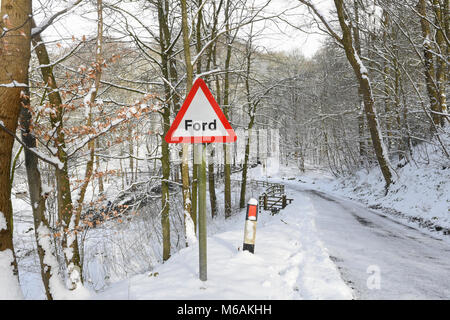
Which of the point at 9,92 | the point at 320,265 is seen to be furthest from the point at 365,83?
the point at 9,92

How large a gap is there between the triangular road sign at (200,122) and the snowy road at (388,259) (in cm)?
275

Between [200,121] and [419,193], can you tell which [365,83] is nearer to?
[419,193]

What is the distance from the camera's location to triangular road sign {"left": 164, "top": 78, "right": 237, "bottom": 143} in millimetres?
3224

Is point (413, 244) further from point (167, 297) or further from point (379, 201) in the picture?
point (379, 201)

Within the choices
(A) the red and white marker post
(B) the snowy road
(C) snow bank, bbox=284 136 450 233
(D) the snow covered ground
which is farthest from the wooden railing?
(A) the red and white marker post

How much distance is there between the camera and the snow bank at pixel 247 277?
3.34 m

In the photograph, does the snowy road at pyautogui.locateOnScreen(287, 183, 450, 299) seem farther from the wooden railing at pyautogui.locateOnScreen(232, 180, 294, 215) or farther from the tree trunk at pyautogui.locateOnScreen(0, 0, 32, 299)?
the wooden railing at pyautogui.locateOnScreen(232, 180, 294, 215)

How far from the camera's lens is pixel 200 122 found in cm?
327

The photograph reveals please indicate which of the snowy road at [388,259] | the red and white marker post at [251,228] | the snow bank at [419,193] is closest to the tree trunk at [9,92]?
the red and white marker post at [251,228]

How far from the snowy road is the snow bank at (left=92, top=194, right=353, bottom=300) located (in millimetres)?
320

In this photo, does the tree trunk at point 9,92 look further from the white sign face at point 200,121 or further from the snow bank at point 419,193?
the snow bank at point 419,193

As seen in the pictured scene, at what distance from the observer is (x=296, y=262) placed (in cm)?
457

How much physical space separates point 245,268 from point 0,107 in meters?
3.90

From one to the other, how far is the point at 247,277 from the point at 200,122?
2250 millimetres
